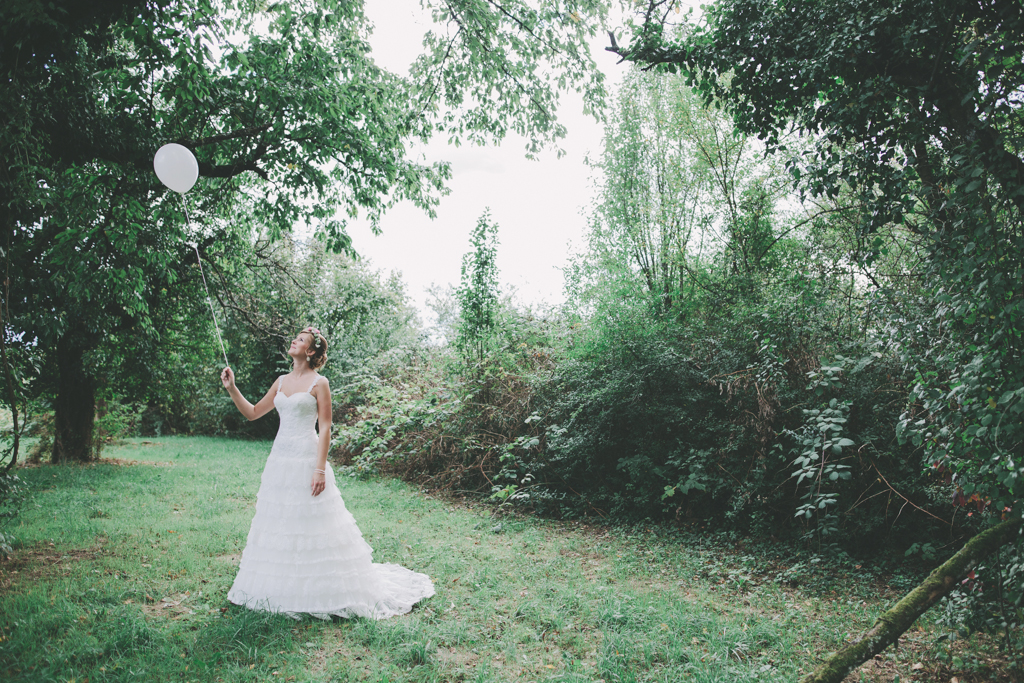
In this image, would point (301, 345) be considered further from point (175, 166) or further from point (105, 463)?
point (105, 463)

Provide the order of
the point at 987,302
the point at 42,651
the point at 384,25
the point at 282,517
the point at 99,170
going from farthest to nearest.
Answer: the point at 384,25, the point at 99,170, the point at 282,517, the point at 42,651, the point at 987,302

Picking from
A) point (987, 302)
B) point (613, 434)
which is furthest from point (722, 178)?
point (987, 302)

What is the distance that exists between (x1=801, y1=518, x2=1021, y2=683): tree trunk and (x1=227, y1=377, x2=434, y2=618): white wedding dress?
2.87 m

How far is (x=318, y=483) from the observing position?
4078 millimetres

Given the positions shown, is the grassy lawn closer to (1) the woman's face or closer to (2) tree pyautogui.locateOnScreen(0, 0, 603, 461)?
(1) the woman's face

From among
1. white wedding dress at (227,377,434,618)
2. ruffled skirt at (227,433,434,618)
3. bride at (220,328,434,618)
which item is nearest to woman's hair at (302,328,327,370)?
bride at (220,328,434,618)

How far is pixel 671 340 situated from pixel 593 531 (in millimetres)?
2637

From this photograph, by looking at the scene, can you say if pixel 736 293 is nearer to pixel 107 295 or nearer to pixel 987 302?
pixel 987 302

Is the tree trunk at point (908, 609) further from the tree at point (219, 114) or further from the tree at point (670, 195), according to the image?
the tree at point (219, 114)

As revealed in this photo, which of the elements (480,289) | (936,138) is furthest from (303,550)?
(480,289)

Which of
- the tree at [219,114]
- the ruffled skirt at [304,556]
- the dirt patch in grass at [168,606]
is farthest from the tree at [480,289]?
the dirt patch in grass at [168,606]

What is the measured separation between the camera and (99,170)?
6.59 metres

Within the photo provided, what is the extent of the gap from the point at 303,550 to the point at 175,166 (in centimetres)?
339

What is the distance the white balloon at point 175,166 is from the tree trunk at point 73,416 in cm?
862
